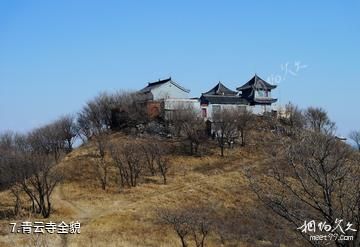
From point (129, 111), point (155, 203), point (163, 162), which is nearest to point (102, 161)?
point (163, 162)

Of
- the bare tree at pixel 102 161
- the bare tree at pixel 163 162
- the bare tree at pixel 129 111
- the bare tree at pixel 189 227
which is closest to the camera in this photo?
the bare tree at pixel 189 227

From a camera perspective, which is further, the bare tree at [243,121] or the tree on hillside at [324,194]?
the bare tree at [243,121]

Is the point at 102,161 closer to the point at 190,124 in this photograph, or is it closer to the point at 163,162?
the point at 163,162

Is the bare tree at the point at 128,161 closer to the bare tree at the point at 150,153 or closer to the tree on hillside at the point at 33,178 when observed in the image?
the bare tree at the point at 150,153

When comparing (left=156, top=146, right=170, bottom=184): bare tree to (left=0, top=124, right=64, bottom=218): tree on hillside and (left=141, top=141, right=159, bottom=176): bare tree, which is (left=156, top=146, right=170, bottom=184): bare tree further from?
(left=0, top=124, right=64, bottom=218): tree on hillside

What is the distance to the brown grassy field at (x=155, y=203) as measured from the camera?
22297 millimetres

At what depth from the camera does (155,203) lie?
96.8 ft

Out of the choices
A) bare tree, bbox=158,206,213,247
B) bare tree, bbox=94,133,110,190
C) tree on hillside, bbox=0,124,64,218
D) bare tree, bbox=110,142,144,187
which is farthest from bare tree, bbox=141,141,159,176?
bare tree, bbox=158,206,213,247

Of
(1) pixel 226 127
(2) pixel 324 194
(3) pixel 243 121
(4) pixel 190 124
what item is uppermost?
(2) pixel 324 194

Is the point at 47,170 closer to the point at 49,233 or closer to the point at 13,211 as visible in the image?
the point at 13,211

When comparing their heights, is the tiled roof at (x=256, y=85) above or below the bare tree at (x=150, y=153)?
above

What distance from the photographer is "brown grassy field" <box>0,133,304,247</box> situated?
2230 centimetres

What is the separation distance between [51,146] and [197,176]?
19011 mm

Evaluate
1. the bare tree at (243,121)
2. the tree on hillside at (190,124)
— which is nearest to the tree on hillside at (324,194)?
the tree on hillside at (190,124)
